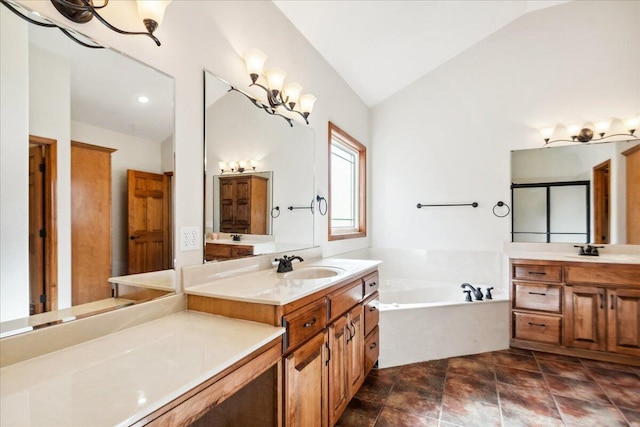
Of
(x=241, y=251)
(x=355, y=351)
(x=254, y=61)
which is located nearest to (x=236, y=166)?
(x=241, y=251)

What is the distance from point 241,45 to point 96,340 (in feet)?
5.35

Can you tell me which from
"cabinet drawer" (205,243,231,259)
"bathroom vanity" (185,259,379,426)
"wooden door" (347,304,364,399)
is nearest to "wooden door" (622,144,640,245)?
"bathroom vanity" (185,259,379,426)

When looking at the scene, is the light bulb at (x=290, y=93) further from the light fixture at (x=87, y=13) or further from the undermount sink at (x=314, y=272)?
the undermount sink at (x=314, y=272)

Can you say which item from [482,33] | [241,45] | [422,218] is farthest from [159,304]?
[482,33]

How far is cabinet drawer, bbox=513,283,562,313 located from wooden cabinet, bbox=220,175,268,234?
2.45 m

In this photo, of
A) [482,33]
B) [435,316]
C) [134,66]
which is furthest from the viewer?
[482,33]

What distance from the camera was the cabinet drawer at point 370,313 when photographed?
2168 mm

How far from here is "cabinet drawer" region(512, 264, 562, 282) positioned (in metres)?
2.74

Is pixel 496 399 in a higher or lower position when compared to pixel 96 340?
lower

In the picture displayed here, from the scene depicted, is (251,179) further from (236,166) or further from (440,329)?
(440,329)

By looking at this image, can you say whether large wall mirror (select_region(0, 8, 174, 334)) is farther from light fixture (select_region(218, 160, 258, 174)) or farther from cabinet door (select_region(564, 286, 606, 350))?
cabinet door (select_region(564, 286, 606, 350))

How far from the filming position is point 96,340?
41.1 inches

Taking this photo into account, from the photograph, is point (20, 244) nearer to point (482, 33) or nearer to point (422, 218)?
point (422, 218)

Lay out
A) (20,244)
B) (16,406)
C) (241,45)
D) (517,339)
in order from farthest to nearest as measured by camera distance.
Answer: (517,339) → (241,45) → (20,244) → (16,406)
